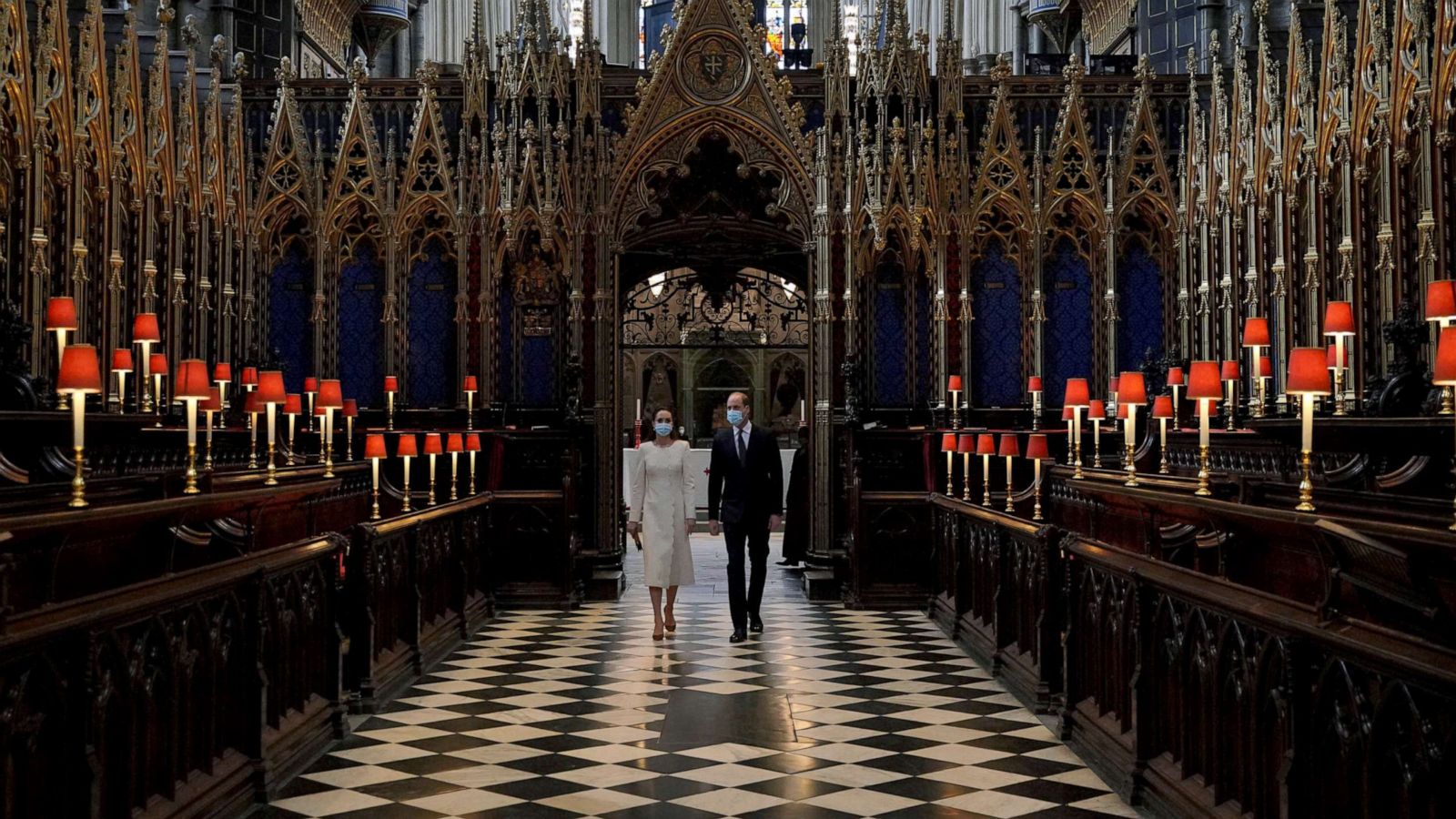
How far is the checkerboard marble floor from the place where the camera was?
245 inches

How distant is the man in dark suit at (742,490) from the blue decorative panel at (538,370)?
18.2 feet

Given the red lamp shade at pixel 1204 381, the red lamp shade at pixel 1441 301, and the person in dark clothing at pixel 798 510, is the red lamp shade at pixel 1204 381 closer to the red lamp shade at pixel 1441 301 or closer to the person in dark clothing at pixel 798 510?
the red lamp shade at pixel 1441 301

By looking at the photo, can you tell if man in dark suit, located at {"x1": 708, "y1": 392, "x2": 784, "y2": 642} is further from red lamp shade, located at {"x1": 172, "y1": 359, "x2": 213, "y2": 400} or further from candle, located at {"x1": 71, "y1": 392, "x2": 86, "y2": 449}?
candle, located at {"x1": 71, "y1": 392, "x2": 86, "y2": 449}

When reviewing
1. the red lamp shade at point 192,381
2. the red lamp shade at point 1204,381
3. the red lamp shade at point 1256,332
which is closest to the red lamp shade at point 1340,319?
the red lamp shade at point 1256,332

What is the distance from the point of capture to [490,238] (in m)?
16.3

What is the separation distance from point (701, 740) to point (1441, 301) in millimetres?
5392

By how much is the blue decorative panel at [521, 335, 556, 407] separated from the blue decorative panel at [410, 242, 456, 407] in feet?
2.83

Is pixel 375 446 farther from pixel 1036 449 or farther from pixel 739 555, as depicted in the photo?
pixel 1036 449

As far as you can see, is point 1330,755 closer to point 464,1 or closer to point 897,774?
point 897,774

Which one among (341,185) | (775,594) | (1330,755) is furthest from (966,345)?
(1330,755)

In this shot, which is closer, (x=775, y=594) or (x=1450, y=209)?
(x=1450, y=209)

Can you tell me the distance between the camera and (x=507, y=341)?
16719 millimetres

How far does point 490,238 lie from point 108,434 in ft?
19.7

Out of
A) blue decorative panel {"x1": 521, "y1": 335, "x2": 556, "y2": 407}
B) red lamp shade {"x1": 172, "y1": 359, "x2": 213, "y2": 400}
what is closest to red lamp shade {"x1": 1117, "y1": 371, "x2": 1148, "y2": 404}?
red lamp shade {"x1": 172, "y1": 359, "x2": 213, "y2": 400}
